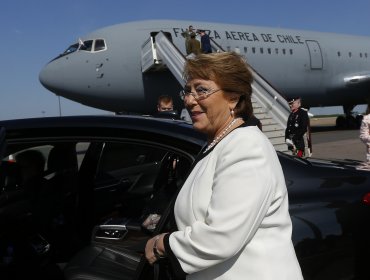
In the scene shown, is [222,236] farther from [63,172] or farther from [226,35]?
[226,35]

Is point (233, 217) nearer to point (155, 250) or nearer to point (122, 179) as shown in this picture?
point (155, 250)

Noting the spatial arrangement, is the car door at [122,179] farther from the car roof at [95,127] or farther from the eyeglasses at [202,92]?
the eyeglasses at [202,92]

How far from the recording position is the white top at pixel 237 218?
1.46 metres

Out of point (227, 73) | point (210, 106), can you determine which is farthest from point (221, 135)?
point (227, 73)

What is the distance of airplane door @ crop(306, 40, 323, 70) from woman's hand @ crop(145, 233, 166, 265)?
62.7 ft

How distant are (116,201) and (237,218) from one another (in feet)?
7.26

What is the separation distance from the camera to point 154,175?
3.35 m

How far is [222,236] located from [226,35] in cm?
1596

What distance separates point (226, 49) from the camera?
1664cm

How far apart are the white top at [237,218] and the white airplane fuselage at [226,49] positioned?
9.99 meters

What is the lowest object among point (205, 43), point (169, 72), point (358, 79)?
point (358, 79)

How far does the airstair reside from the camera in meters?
12.2

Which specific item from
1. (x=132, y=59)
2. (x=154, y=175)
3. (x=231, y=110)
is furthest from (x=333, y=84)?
(x=231, y=110)

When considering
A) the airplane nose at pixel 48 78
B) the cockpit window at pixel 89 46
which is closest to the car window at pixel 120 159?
the airplane nose at pixel 48 78
